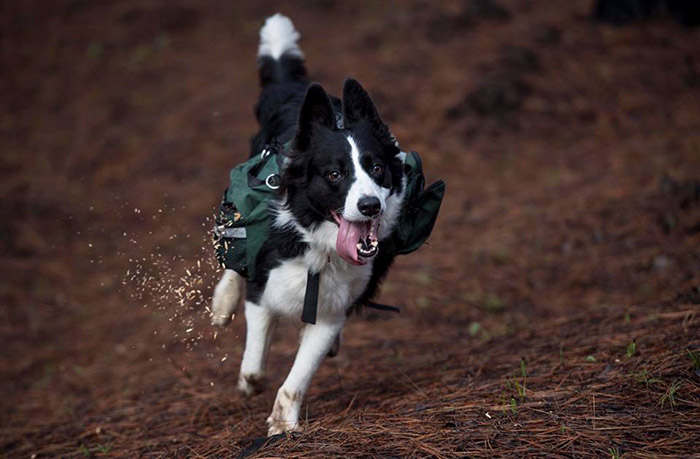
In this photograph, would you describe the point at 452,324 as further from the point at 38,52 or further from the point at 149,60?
the point at 38,52

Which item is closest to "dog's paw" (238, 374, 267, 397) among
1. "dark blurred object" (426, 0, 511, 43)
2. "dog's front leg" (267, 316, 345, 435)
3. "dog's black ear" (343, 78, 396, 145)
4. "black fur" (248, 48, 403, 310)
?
"dog's front leg" (267, 316, 345, 435)

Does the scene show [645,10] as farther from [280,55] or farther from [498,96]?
[280,55]

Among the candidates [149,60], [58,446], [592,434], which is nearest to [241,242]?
[58,446]

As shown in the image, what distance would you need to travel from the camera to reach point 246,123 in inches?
393

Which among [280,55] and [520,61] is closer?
[280,55]

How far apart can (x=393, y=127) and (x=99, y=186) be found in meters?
3.60

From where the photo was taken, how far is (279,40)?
5332 mm

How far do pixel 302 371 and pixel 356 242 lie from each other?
0.85 m

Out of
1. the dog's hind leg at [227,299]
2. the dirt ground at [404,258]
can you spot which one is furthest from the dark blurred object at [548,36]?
the dog's hind leg at [227,299]

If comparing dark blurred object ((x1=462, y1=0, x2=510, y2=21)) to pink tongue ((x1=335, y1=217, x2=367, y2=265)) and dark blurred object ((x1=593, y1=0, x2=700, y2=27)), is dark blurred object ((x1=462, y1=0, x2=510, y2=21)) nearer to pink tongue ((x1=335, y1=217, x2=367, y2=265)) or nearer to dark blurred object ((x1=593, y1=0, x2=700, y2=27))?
dark blurred object ((x1=593, y1=0, x2=700, y2=27))

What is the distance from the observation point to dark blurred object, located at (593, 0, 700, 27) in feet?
32.6

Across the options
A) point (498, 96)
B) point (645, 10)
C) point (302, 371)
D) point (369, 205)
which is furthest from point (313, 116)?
point (645, 10)

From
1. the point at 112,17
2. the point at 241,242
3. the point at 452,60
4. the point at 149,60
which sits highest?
the point at 112,17

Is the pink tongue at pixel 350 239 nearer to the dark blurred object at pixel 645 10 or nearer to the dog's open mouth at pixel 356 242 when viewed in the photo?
the dog's open mouth at pixel 356 242
